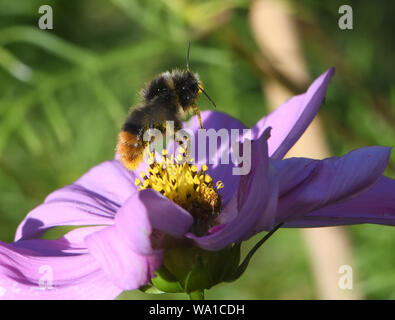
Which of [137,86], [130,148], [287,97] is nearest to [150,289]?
[130,148]

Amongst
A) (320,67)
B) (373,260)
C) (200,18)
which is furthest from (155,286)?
(320,67)

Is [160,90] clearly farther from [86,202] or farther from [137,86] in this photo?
[137,86]

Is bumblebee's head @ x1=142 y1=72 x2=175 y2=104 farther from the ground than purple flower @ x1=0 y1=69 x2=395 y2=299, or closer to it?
farther from the ground

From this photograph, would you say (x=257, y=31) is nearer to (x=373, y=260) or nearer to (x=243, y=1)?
(x=243, y=1)

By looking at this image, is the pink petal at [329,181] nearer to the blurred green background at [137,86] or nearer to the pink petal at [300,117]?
the pink petal at [300,117]

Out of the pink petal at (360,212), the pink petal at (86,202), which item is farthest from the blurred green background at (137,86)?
the pink petal at (360,212)

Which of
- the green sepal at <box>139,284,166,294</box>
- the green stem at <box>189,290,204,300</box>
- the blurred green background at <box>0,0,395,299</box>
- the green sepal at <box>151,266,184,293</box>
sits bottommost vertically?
the green stem at <box>189,290,204,300</box>

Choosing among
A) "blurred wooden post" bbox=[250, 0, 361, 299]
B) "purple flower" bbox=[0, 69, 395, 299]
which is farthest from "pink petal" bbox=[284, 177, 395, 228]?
"blurred wooden post" bbox=[250, 0, 361, 299]

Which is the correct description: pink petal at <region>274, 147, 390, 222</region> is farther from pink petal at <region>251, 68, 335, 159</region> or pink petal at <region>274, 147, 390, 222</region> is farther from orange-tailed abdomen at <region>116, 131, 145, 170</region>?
orange-tailed abdomen at <region>116, 131, 145, 170</region>
